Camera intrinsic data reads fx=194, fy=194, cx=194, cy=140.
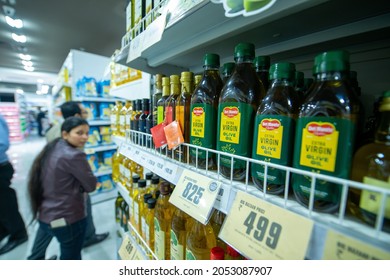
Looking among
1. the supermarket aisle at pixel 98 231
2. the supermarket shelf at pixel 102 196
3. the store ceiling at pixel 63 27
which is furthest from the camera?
the store ceiling at pixel 63 27

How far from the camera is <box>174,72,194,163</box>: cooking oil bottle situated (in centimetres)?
62

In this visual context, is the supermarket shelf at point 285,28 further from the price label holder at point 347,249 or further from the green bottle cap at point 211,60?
the price label holder at point 347,249

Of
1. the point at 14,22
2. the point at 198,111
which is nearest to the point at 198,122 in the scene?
the point at 198,111

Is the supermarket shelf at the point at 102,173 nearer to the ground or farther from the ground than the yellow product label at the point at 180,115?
nearer to the ground

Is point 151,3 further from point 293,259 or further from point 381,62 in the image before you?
point 293,259

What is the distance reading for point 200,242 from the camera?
641 millimetres

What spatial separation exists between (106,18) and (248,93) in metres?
4.13

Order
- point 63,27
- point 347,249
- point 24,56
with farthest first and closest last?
point 24,56
point 63,27
point 347,249

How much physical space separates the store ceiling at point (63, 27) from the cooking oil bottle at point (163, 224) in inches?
127

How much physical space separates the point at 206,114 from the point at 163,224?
514mm

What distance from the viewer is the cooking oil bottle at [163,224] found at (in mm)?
755

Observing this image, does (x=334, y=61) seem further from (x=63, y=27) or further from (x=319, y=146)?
(x=63, y=27)

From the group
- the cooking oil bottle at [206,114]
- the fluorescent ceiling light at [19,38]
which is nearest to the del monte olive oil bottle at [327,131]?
the cooking oil bottle at [206,114]

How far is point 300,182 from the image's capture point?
355mm
